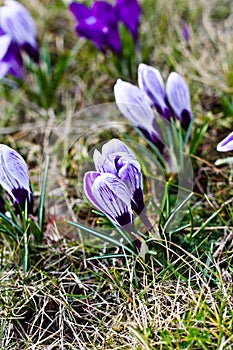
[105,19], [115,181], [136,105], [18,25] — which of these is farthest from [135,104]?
[18,25]

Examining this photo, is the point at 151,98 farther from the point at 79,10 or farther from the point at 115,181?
the point at 79,10

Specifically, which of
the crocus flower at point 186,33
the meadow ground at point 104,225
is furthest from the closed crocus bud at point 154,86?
the crocus flower at point 186,33

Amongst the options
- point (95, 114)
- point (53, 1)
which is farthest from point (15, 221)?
point (53, 1)

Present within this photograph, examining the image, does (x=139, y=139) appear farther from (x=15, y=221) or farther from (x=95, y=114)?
(x=15, y=221)

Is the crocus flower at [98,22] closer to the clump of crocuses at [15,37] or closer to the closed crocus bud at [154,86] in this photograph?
the clump of crocuses at [15,37]

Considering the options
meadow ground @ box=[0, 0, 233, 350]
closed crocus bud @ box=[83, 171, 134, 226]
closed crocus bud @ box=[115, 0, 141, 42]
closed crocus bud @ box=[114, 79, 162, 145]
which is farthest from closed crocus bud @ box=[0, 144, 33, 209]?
closed crocus bud @ box=[115, 0, 141, 42]

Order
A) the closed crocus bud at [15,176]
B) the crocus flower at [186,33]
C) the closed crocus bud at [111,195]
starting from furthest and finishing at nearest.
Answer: the crocus flower at [186,33]
the closed crocus bud at [15,176]
the closed crocus bud at [111,195]

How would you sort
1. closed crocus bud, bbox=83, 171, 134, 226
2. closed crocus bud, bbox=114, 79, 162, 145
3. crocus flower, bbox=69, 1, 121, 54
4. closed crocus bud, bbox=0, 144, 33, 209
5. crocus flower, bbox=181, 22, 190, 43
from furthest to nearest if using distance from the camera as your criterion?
crocus flower, bbox=181, 22, 190, 43
crocus flower, bbox=69, 1, 121, 54
closed crocus bud, bbox=114, 79, 162, 145
closed crocus bud, bbox=0, 144, 33, 209
closed crocus bud, bbox=83, 171, 134, 226

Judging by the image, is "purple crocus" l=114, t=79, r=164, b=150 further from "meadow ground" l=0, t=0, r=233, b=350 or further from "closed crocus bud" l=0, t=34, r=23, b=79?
"closed crocus bud" l=0, t=34, r=23, b=79
